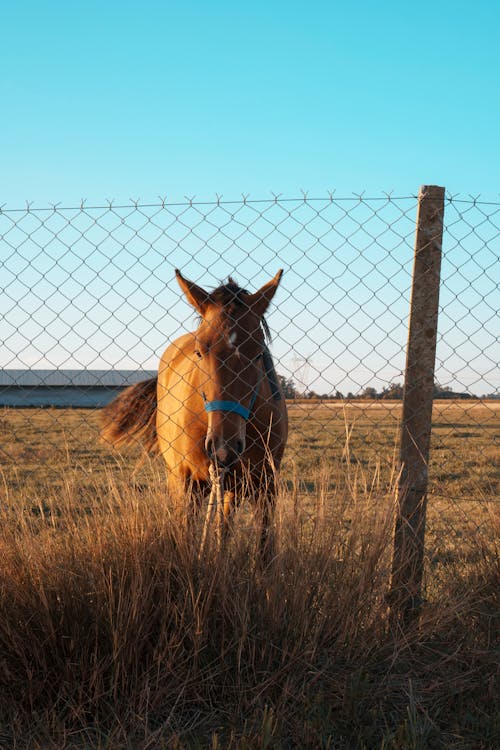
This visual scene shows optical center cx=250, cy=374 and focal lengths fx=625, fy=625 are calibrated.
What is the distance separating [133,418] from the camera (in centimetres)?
663

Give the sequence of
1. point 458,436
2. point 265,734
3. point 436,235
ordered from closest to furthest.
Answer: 1. point 265,734
2. point 436,235
3. point 458,436

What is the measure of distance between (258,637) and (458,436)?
15.5 meters

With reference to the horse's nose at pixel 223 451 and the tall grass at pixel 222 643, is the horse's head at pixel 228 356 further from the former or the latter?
the tall grass at pixel 222 643

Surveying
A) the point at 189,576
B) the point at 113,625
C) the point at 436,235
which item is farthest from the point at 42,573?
the point at 436,235

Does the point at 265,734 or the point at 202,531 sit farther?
the point at 202,531

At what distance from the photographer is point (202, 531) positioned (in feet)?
9.71

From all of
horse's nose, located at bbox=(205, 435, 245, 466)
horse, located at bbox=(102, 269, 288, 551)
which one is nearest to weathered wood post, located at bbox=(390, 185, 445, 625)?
horse, located at bbox=(102, 269, 288, 551)

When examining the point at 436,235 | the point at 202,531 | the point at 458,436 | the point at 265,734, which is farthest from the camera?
the point at 458,436

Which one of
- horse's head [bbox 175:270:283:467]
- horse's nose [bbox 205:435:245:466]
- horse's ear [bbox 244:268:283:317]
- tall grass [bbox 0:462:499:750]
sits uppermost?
horse's ear [bbox 244:268:283:317]

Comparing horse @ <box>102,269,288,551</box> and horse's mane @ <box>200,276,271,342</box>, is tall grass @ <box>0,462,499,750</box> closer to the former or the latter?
horse @ <box>102,269,288,551</box>

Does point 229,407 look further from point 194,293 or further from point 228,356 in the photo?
point 194,293

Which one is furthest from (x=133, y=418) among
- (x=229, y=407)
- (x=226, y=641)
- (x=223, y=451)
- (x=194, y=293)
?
(x=226, y=641)

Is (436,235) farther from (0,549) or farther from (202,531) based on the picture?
(0,549)

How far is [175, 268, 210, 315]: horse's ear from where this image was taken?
4.04 m
